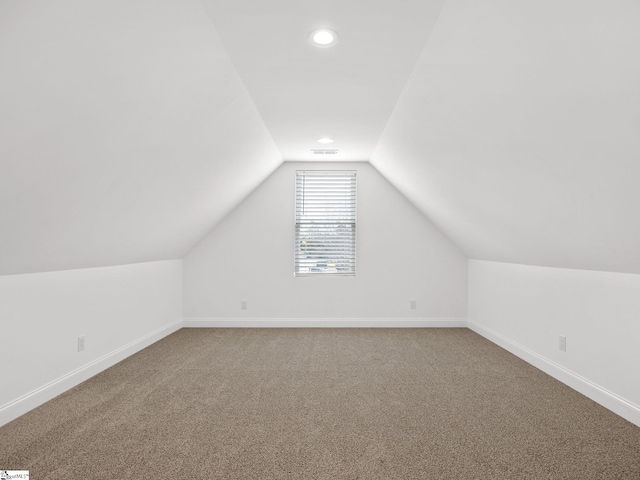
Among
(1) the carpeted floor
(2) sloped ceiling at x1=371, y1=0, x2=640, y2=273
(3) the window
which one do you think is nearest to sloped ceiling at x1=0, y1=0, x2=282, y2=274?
(1) the carpeted floor

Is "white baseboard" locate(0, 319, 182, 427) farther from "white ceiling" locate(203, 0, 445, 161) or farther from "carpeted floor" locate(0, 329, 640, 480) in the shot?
"white ceiling" locate(203, 0, 445, 161)

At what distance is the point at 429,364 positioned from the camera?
3.70m

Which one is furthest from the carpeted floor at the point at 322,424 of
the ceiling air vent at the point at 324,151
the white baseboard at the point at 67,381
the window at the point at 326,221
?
the ceiling air vent at the point at 324,151

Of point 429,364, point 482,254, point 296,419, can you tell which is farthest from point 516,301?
point 296,419

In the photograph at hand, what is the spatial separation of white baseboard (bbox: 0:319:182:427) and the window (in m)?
2.36

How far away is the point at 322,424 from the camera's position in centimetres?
244

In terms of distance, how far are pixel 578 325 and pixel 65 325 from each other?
428cm

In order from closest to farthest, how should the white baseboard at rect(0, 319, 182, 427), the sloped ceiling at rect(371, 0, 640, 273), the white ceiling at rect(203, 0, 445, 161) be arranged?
1. the sloped ceiling at rect(371, 0, 640, 273)
2. the white ceiling at rect(203, 0, 445, 161)
3. the white baseboard at rect(0, 319, 182, 427)

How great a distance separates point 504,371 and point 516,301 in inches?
35.8

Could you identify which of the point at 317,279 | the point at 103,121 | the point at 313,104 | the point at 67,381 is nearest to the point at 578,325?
the point at 313,104

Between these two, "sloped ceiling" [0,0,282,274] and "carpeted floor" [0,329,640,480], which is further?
"carpeted floor" [0,329,640,480]

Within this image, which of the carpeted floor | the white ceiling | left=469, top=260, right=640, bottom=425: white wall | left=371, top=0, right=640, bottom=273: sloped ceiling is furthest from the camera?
left=469, top=260, right=640, bottom=425: white wall

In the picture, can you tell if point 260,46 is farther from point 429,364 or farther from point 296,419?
point 429,364

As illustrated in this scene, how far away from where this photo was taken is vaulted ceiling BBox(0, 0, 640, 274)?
145 cm
